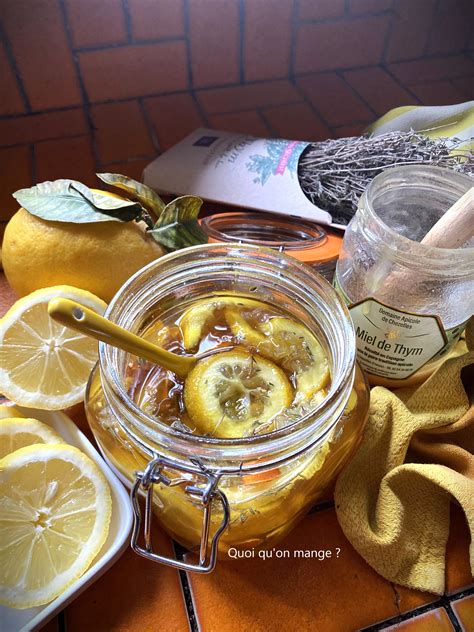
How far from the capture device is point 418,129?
3.24ft

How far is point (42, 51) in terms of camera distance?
104cm

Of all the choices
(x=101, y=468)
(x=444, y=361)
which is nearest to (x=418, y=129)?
(x=444, y=361)

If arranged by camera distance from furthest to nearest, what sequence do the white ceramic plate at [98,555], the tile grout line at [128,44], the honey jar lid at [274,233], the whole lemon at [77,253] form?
the tile grout line at [128,44], the honey jar lid at [274,233], the whole lemon at [77,253], the white ceramic plate at [98,555]

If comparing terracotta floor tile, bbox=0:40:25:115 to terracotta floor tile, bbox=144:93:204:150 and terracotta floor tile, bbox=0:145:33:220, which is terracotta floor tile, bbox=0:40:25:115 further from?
terracotta floor tile, bbox=144:93:204:150

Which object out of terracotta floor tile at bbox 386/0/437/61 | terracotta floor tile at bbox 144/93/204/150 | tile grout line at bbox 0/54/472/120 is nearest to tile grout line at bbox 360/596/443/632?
terracotta floor tile at bbox 144/93/204/150

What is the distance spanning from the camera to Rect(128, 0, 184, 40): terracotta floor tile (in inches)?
41.3

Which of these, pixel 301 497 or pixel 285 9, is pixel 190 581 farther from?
pixel 285 9

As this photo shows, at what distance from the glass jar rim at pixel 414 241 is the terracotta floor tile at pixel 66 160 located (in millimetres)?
578

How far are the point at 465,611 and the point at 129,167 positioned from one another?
855 mm

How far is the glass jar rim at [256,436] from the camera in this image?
16.0 inches

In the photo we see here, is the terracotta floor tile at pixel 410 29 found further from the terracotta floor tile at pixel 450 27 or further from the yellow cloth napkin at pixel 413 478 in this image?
the yellow cloth napkin at pixel 413 478

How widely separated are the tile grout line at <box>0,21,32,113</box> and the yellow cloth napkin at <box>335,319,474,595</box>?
864 mm

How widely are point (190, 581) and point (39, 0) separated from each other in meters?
0.94

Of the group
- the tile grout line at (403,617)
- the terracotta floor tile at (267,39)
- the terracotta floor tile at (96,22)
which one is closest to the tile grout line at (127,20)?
the terracotta floor tile at (96,22)
